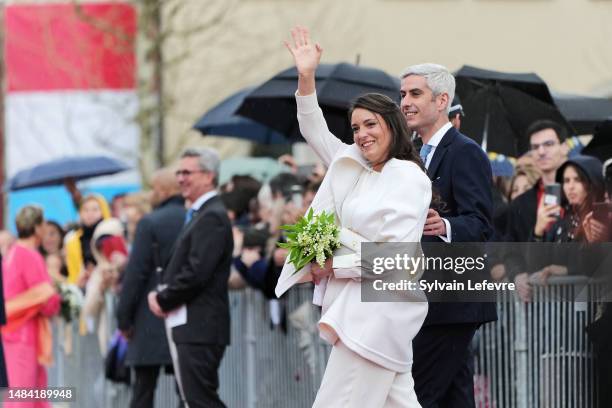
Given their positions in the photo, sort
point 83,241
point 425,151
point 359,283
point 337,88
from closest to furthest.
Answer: point 359,283 → point 425,151 → point 337,88 → point 83,241

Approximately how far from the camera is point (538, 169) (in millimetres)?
10594

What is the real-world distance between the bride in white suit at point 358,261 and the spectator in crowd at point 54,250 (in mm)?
8677

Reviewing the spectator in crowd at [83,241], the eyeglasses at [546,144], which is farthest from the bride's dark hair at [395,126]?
the spectator in crowd at [83,241]

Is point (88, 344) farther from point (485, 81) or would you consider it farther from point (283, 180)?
point (485, 81)

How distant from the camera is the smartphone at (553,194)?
31.6 feet

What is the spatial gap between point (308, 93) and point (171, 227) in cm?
403

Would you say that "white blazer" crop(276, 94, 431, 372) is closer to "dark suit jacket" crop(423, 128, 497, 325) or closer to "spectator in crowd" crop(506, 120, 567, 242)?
"dark suit jacket" crop(423, 128, 497, 325)

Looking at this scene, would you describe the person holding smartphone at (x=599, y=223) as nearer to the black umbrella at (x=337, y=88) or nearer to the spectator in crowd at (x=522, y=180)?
the spectator in crowd at (x=522, y=180)

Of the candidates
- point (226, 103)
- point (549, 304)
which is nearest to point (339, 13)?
point (226, 103)

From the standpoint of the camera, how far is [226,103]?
13.9 meters

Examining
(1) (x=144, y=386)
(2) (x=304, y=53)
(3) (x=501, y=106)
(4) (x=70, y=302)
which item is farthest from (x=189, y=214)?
(2) (x=304, y=53)

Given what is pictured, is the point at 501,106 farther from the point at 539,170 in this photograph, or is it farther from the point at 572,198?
the point at 572,198

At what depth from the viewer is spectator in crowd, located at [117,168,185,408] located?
37.3 ft

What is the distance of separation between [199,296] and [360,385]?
4.01 meters
